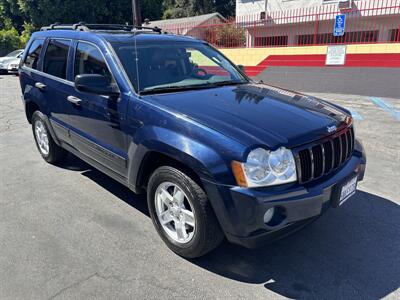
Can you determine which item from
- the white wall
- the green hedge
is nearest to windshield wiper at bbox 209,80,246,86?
the white wall

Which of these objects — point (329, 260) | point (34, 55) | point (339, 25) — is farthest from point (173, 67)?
point (339, 25)

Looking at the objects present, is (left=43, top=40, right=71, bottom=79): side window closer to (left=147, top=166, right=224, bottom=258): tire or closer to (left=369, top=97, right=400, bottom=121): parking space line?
(left=147, top=166, right=224, bottom=258): tire

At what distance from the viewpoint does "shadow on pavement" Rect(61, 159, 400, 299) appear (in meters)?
2.67

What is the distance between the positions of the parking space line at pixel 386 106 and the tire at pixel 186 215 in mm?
6585

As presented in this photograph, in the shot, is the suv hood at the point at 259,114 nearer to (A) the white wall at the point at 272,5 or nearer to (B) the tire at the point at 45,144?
(B) the tire at the point at 45,144

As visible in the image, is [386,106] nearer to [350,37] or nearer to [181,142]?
[350,37]

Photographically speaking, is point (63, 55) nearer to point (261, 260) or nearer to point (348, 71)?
point (261, 260)

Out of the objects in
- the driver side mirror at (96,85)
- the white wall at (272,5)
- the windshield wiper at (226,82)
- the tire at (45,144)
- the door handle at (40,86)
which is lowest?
the tire at (45,144)

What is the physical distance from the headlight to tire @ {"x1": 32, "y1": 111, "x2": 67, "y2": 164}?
135 inches

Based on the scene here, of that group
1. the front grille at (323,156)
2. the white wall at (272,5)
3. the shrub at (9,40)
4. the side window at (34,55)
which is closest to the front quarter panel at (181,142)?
the front grille at (323,156)

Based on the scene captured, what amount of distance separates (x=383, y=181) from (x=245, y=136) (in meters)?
2.86

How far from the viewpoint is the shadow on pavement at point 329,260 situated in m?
2.67

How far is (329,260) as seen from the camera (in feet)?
9.74

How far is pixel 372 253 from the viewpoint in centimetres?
306
